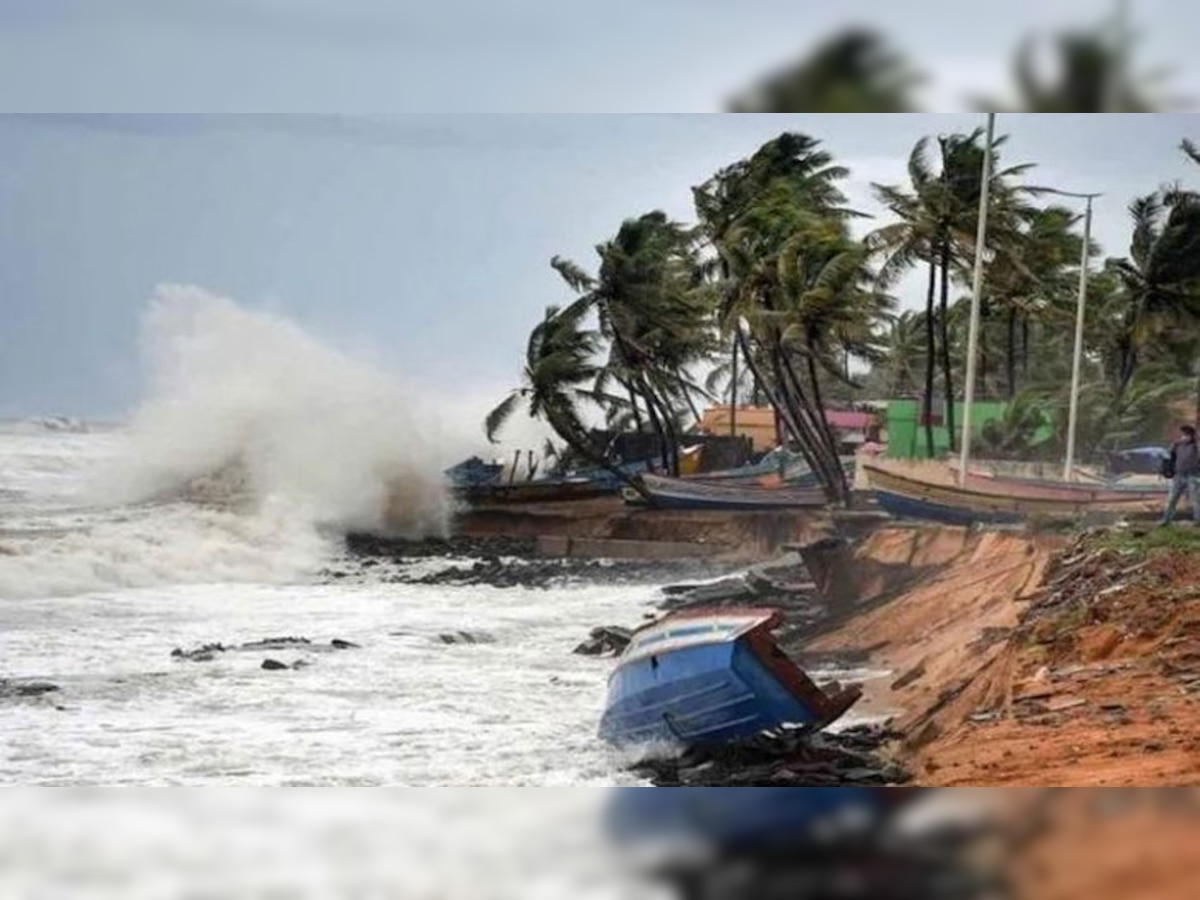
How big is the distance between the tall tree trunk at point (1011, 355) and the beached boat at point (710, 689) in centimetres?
70

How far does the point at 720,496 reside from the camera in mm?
4926

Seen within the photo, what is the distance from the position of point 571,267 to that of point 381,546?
72cm

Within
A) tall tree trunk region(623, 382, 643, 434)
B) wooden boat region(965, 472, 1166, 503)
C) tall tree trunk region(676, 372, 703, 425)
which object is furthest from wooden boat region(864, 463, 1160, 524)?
tall tree trunk region(623, 382, 643, 434)

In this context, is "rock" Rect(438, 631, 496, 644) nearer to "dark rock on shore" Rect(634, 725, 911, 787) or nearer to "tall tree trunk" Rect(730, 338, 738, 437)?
"dark rock on shore" Rect(634, 725, 911, 787)

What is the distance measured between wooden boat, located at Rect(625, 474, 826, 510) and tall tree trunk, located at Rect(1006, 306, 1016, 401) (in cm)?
46

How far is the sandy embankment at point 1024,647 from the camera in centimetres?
484

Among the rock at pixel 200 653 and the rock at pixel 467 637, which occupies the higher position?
the rock at pixel 467 637

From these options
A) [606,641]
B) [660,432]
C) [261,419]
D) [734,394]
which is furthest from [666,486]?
[261,419]

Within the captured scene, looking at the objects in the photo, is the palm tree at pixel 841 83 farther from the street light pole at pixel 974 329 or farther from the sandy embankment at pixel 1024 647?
the sandy embankment at pixel 1024 647

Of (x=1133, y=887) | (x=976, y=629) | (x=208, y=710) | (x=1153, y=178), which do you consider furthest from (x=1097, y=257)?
(x=208, y=710)

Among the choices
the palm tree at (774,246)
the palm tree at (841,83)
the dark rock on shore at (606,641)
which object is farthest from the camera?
the dark rock on shore at (606,641)

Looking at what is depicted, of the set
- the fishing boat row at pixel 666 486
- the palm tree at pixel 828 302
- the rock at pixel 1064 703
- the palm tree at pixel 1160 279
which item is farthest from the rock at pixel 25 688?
the palm tree at pixel 1160 279

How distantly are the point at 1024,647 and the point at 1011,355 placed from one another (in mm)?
615

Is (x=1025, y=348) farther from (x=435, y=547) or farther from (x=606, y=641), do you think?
(x=435, y=547)
